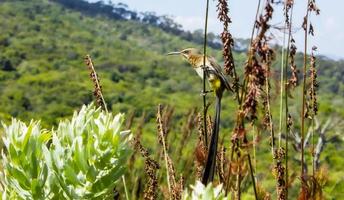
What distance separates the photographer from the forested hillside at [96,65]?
54.6 m

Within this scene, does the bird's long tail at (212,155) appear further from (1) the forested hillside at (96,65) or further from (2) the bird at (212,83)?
(1) the forested hillside at (96,65)

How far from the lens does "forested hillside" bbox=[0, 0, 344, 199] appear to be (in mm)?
54625

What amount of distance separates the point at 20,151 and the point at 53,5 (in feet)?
368

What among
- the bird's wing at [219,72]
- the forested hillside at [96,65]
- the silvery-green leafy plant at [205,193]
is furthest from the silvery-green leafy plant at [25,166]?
the forested hillside at [96,65]

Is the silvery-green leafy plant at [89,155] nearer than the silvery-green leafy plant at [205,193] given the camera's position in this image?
No

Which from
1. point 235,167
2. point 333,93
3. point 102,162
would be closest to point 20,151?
point 102,162

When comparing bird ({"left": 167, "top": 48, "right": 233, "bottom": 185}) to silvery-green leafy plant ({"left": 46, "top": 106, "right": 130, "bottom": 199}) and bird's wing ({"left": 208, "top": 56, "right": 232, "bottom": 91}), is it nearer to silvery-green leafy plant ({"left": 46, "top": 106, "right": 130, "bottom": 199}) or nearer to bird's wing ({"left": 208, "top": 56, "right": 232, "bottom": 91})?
bird's wing ({"left": 208, "top": 56, "right": 232, "bottom": 91})

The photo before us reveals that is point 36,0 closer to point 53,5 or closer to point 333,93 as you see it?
point 53,5

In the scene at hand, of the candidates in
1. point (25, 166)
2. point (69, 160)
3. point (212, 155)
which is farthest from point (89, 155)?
point (212, 155)

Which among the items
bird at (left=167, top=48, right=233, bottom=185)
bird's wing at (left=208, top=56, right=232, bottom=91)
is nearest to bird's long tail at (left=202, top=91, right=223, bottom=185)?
bird at (left=167, top=48, right=233, bottom=185)

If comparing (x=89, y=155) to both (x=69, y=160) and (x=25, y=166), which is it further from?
(x=25, y=166)

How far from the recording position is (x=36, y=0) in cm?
10862

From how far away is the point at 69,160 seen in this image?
1.59 m

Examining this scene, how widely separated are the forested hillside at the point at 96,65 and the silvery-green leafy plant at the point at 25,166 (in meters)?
33.4
